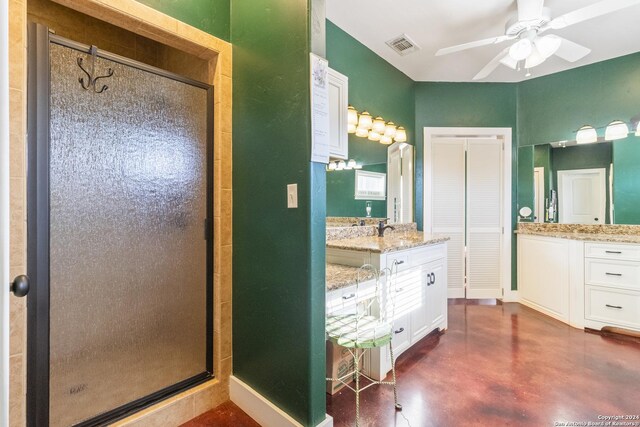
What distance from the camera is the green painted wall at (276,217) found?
54.5 inches

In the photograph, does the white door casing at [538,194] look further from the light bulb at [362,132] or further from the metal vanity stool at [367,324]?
the metal vanity stool at [367,324]

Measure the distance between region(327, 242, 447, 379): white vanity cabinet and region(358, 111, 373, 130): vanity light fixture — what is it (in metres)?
1.32

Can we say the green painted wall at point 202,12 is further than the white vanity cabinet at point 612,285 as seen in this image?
No

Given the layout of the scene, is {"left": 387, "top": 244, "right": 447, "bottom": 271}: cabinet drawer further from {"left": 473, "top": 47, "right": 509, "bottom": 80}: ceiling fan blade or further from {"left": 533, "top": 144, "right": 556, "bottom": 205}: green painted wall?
{"left": 533, "top": 144, "right": 556, "bottom": 205}: green painted wall

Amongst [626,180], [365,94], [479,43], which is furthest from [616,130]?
[365,94]

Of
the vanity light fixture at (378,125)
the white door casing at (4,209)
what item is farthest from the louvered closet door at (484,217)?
the white door casing at (4,209)

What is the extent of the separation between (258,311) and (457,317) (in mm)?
2492

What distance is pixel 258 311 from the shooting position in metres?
1.62

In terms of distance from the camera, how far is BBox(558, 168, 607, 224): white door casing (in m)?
3.33

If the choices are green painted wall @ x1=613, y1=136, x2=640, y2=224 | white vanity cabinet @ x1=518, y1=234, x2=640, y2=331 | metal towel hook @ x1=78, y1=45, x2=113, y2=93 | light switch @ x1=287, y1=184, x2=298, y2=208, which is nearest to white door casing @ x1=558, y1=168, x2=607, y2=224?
green painted wall @ x1=613, y1=136, x2=640, y2=224

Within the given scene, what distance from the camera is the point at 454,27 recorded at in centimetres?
272

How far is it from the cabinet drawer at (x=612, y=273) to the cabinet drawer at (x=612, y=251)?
0.04 meters

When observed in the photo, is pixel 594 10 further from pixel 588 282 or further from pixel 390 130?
pixel 588 282

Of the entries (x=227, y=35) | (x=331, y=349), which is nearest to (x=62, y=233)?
(x=227, y=35)
